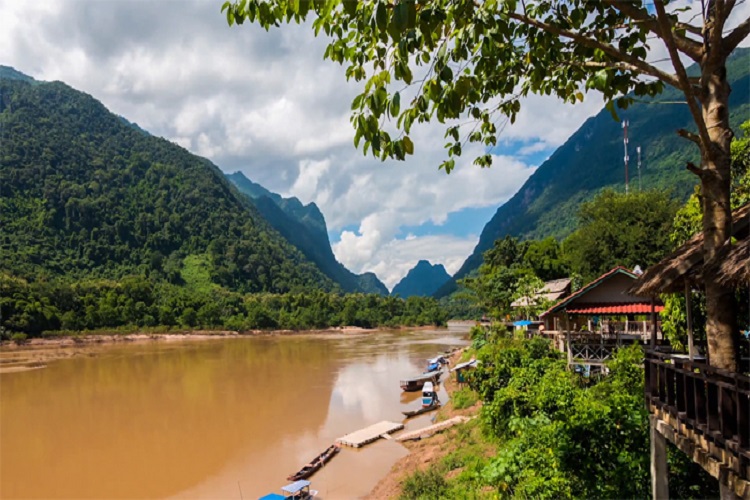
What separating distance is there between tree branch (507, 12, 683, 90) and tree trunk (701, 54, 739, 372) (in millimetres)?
314

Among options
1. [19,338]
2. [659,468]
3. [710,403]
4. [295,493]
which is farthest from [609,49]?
[19,338]

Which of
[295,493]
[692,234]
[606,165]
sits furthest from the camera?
[606,165]

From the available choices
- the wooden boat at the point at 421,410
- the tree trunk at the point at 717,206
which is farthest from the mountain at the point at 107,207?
the tree trunk at the point at 717,206

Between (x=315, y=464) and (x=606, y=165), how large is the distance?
13383 cm

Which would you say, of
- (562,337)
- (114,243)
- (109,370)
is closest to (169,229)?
(114,243)

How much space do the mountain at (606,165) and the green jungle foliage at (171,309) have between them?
4418cm

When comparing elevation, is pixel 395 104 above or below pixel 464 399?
above

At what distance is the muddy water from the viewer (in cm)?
1284

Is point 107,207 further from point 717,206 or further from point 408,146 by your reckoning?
point 717,206

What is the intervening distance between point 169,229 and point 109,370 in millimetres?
73394

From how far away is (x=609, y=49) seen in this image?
389 centimetres

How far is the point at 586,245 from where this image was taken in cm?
2761

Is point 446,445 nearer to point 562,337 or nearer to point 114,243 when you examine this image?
point 562,337

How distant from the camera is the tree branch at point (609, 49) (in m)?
3.73
